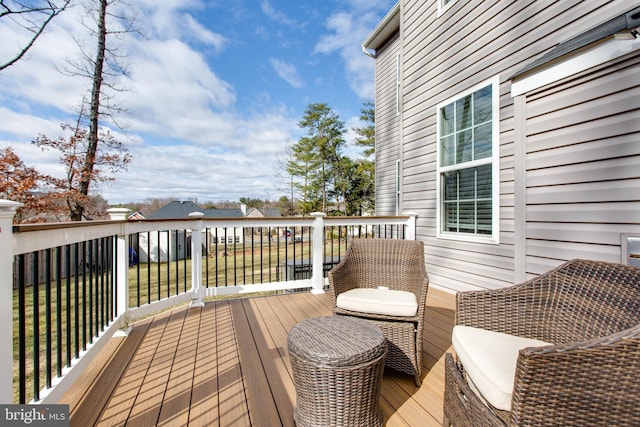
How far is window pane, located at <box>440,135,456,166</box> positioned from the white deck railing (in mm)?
943

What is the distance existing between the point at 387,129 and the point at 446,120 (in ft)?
13.3

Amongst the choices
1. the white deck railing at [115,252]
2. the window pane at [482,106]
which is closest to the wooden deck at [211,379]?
the white deck railing at [115,252]

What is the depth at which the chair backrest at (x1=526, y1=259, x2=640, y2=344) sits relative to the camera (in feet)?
4.23

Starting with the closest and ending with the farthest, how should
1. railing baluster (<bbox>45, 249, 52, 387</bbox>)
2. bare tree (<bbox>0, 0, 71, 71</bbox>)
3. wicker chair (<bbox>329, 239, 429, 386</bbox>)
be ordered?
1. railing baluster (<bbox>45, 249, 52, 387</bbox>)
2. wicker chair (<bbox>329, 239, 429, 386</bbox>)
3. bare tree (<bbox>0, 0, 71, 71</bbox>)

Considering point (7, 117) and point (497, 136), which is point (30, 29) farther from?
point (497, 136)

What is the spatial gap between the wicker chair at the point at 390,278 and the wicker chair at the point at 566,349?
41 centimetres

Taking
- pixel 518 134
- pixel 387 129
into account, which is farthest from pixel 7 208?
pixel 387 129

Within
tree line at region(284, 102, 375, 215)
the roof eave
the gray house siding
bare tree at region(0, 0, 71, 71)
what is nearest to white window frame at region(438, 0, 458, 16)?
the roof eave

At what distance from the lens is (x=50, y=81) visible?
8.89m

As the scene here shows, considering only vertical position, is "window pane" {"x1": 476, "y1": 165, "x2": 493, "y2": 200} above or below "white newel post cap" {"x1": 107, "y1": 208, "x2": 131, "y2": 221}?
above

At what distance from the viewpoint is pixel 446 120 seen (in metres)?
3.93

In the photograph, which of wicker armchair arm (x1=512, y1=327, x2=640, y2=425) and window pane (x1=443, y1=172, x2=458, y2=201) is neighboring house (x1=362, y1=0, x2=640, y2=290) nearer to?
window pane (x1=443, y1=172, x2=458, y2=201)

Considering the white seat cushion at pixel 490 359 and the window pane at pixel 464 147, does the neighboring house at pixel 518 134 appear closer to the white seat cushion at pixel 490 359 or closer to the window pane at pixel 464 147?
the window pane at pixel 464 147

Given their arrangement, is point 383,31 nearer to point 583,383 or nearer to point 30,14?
point 583,383
